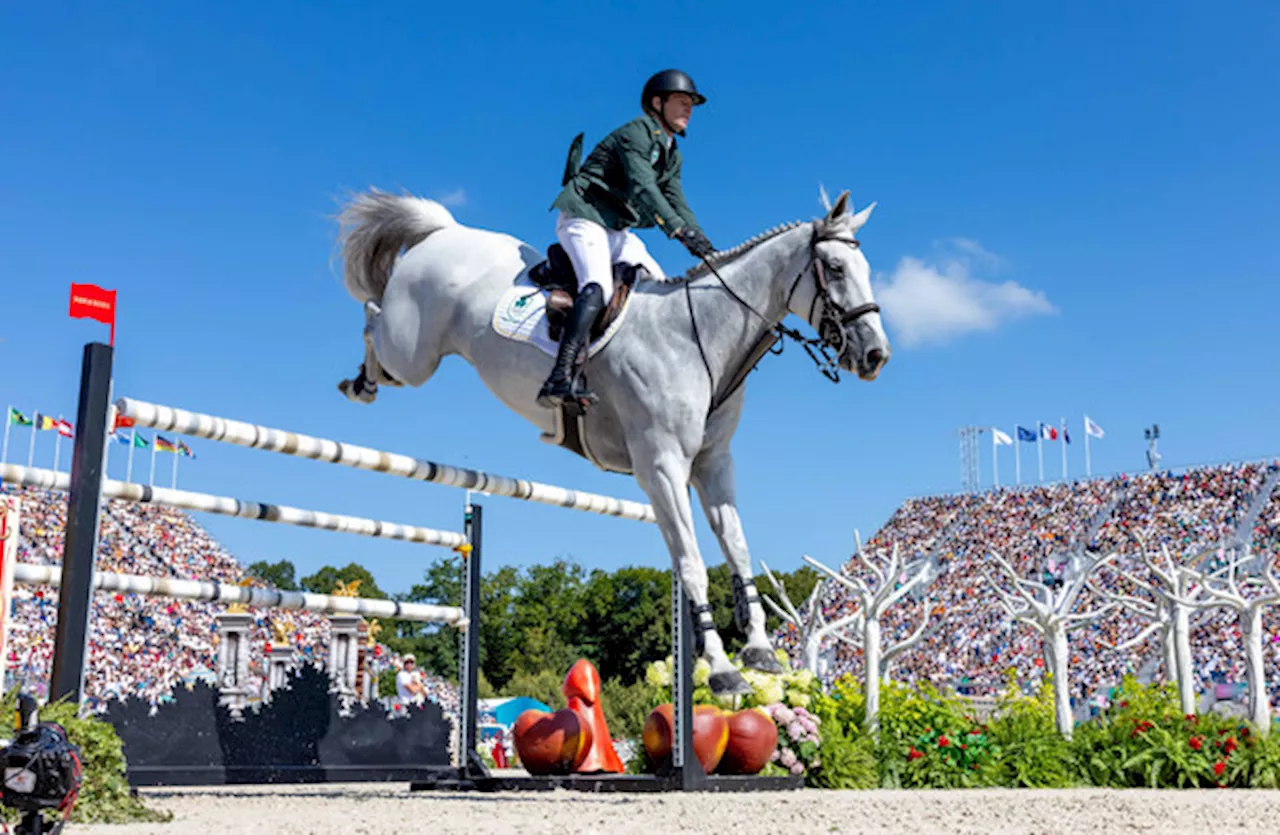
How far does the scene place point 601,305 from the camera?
3.99 metres

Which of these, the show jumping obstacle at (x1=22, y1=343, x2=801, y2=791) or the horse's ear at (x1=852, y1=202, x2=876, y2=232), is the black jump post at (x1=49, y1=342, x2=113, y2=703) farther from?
the horse's ear at (x1=852, y1=202, x2=876, y2=232)

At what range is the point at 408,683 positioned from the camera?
9453mm

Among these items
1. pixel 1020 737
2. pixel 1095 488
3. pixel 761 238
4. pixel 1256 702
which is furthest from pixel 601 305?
pixel 1095 488

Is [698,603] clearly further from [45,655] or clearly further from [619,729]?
[45,655]

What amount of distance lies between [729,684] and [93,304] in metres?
2.74

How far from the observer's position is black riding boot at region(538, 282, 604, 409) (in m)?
3.83

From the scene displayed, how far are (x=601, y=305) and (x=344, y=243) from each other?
145cm

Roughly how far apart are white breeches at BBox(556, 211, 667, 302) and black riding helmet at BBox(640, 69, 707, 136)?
464 millimetres

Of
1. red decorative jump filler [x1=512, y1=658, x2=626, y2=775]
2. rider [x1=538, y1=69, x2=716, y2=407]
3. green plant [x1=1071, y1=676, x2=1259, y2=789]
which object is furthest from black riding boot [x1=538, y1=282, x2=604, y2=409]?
green plant [x1=1071, y1=676, x2=1259, y2=789]

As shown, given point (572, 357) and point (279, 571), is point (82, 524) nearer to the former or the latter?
point (572, 357)

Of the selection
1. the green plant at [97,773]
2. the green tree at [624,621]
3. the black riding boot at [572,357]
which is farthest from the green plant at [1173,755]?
the green tree at [624,621]

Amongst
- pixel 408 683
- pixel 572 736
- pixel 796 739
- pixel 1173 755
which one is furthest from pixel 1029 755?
pixel 408 683

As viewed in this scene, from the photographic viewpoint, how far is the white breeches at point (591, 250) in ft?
13.3

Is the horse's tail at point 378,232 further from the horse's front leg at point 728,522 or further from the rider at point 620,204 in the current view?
the horse's front leg at point 728,522
